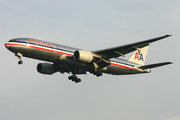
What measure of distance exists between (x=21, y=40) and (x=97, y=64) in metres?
11.3

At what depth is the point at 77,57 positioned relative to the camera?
1363 inches

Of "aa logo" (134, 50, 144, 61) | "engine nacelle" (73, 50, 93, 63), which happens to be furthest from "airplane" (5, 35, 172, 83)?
"aa logo" (134, 50, 144, 61)

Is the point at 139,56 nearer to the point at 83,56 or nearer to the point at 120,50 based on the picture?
the point at 120,50

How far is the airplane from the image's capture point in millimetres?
Answer: 33219

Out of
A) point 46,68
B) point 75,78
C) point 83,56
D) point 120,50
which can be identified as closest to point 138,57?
point 120,50

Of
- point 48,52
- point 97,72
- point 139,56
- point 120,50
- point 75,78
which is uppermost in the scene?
point 139,56

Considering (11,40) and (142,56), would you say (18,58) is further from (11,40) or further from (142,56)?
(142,56)

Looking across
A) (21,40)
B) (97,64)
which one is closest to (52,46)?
(21,40)

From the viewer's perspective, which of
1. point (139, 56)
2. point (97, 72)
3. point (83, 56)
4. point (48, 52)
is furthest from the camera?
point (139, 56)

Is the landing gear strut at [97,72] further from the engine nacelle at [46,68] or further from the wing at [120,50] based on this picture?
the engine nacelle at [46,68]

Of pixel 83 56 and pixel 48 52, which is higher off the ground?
pixel 48 52

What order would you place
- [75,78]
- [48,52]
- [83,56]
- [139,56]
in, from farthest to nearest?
1. [139,56]
2. [75,78]
3. [83,56]
4. [48,52]

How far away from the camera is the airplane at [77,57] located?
33219 mm

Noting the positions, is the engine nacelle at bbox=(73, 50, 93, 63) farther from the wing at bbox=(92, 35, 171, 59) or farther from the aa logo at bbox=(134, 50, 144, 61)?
the aa logo at bbox=(134, 50, 144, 61)
